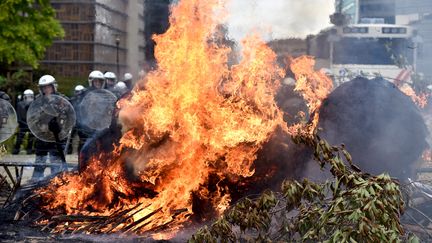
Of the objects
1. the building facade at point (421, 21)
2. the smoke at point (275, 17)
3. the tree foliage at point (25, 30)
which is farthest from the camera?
the tree foliage at point (25, 30)

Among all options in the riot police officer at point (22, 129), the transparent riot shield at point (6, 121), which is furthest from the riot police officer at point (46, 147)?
the riot police officer at point (22, 129)

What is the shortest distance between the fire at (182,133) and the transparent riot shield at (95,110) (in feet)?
11.7

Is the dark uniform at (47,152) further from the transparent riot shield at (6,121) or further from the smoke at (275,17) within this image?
the smoke at (275,17)

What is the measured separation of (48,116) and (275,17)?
12.2 ft

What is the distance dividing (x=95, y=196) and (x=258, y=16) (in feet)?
10.3

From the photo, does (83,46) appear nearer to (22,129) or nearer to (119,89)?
(119,89)

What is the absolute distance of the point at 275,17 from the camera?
29.5 ft

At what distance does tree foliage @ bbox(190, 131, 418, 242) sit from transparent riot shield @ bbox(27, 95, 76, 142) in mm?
5782

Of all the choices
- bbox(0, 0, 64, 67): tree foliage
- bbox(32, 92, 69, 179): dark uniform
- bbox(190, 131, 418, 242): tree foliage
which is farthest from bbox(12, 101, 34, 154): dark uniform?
bbox(190, 131, 418, 242): tree foliage

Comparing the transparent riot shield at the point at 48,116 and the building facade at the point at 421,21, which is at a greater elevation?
the building facade at the point at 421,21

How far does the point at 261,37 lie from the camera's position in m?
7.77

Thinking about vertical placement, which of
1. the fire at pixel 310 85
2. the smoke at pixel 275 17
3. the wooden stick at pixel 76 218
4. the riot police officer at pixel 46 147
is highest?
the smoke at pixel 275 17

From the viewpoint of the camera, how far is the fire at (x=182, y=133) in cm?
673

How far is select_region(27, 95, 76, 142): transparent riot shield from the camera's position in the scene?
32.8ft
